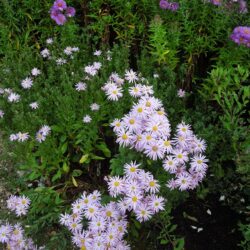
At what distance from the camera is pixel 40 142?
2627 millimetres

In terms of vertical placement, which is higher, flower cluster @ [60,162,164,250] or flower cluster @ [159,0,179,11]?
flower cluster @ [159,0,179,11]

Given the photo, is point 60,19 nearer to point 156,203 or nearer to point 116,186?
point 116,186

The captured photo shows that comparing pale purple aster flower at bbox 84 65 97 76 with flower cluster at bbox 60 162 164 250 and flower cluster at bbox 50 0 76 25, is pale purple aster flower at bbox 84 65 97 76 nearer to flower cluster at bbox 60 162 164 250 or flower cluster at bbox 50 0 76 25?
flower cluster at bbox 50 0 76 25

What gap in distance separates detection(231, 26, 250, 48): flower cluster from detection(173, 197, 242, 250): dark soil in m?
1.17

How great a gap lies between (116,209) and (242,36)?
1.56 m

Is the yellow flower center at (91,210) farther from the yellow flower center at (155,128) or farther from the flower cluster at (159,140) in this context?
the yellow flower center at (155,128)

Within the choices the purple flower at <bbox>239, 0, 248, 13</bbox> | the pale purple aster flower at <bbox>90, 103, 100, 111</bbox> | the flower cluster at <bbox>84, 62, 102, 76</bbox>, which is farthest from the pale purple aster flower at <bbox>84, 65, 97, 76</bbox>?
the purple flower at <bbox>239, 0, 248, 13</bbox>

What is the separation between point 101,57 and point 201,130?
1021 millimetres

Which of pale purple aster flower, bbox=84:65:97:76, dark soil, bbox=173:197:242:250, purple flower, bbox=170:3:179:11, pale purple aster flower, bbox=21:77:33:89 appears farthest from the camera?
purple flower, bbox=170:3:179:11

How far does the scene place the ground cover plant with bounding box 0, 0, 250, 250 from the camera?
90.4 inches

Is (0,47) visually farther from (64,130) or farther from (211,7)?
(211,7)

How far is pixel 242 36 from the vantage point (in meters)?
2.85

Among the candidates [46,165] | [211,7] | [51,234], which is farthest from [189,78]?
[51,234]

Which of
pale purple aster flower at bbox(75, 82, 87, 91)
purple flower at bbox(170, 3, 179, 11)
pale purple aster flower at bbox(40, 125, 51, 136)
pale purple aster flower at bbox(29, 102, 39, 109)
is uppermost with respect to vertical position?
purple flower at bbox(170, 3, 179, 11)
